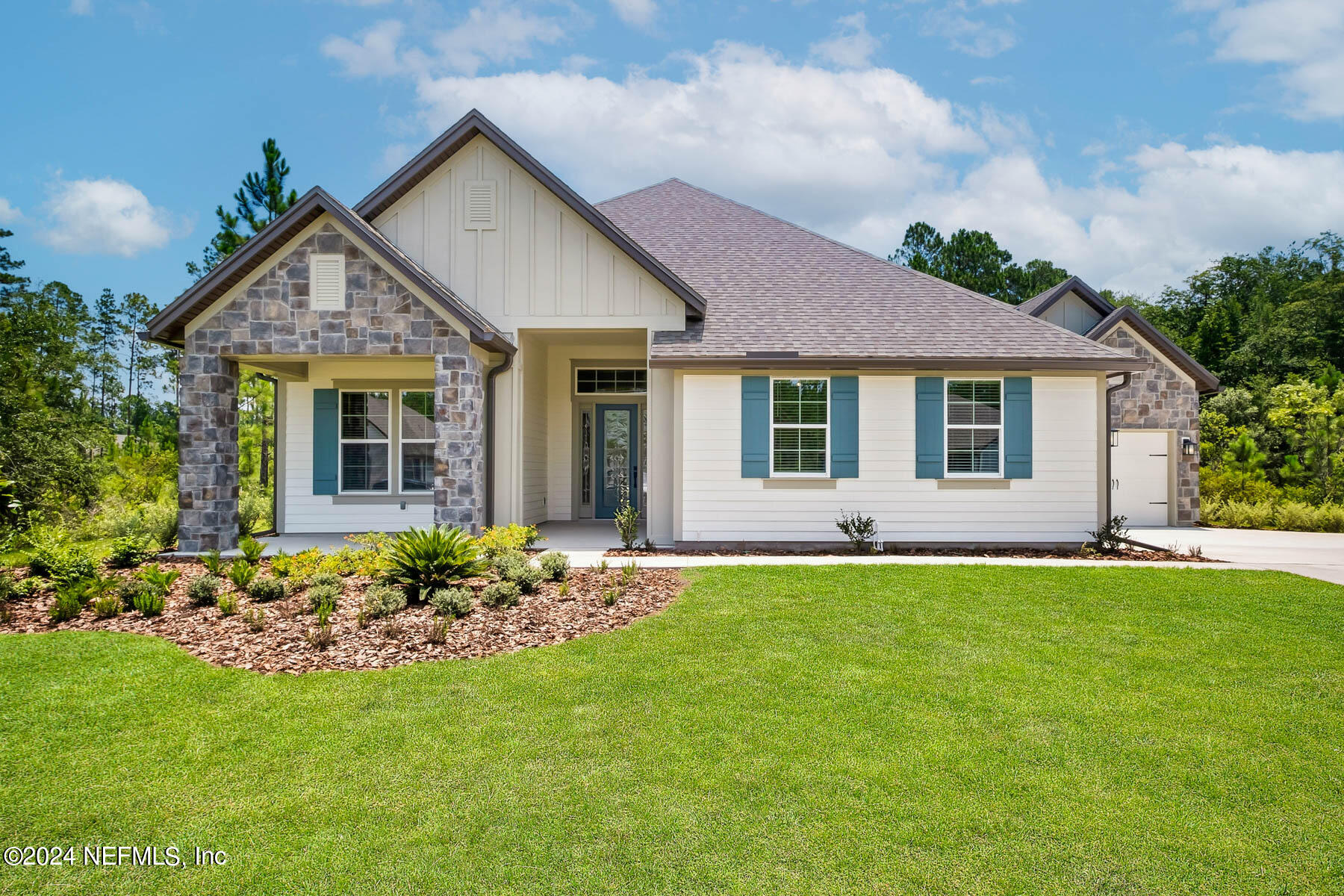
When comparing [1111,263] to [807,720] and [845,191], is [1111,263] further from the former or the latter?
[807,720]

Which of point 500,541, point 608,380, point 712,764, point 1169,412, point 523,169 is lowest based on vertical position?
point 712,764

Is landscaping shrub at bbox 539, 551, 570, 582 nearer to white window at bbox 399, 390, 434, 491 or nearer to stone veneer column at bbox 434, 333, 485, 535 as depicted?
stone veneer column at bbox 434, 333, 485, 535

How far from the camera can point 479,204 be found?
11.6 metres

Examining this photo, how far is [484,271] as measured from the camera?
458 inches

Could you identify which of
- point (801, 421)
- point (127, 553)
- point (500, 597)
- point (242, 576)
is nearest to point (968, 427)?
point (801, 421)

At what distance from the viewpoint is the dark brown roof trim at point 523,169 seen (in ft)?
36.8

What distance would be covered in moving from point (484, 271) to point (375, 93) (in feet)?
27.7

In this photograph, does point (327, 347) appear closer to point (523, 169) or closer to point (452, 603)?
point (523, 169)

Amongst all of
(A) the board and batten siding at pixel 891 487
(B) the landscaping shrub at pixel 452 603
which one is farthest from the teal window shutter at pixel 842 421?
(B) the landscaping shrub at pixel 452 603

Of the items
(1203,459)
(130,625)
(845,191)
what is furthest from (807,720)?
(845,191)

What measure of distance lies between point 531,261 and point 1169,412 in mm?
14307

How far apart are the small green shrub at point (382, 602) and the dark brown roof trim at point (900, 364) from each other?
544cm

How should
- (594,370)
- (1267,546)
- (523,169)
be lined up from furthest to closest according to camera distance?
(594,370) < (1267,546) < (523,169)

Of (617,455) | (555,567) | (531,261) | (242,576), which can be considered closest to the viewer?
(242,576)
